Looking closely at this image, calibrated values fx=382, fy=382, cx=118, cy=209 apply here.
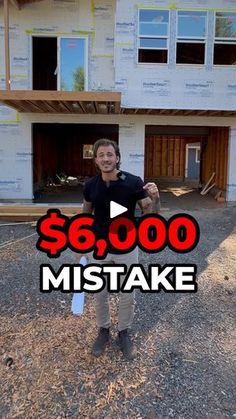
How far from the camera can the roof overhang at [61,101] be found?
8584mm

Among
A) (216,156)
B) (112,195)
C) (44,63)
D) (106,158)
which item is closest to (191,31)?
(216,156)

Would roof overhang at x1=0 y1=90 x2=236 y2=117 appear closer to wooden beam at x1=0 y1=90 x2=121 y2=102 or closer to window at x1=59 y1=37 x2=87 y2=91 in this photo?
wooden beam at x1=0 y1=90 x2=121 y2=102

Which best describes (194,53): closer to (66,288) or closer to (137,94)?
(137,94)

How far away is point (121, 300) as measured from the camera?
310 cm

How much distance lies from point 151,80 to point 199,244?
5338mm

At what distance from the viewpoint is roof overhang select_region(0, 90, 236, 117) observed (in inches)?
338

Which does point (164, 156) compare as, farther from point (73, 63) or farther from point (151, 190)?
point (151, 190)

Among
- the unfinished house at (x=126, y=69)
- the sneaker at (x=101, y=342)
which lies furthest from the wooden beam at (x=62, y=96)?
the sneaker at (x=101, y=342)

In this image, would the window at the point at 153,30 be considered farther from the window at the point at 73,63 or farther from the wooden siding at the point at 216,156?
the wooden siding at the point at 216,156

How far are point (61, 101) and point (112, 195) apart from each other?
659 centimetres

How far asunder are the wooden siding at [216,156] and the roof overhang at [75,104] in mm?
1350

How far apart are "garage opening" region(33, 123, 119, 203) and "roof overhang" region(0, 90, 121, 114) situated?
9.20 ft

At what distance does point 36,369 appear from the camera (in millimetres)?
2979

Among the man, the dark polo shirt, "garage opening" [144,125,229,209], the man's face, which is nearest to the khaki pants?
the man
